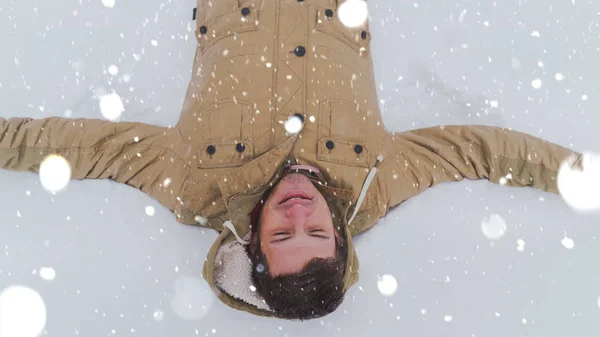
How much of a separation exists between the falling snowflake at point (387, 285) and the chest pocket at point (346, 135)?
1.88 ft

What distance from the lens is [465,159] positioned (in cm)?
240

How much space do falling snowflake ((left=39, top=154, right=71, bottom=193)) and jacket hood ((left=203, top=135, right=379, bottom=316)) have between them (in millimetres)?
793

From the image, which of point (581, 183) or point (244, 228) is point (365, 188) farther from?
point (581, 183)

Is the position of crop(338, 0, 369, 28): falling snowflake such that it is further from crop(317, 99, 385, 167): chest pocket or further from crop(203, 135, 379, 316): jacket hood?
crop(203, 135, 379, 316): jacket hood

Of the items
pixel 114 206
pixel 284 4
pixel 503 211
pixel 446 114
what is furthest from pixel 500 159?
pixel 114 206

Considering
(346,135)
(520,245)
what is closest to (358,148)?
(346,135)

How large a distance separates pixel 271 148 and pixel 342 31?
0.63 m

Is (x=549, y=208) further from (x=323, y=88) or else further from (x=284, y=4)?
(x=284, y=4)

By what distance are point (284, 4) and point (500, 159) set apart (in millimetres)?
1154

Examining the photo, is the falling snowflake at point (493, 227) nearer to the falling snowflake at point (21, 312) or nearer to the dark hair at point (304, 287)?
the dark hair at point (304, 287)

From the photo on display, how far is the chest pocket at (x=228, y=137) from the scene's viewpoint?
2.18 m

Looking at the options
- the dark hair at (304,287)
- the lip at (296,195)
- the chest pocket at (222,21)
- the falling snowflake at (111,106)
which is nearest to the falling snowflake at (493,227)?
the dark hair at (304,287)

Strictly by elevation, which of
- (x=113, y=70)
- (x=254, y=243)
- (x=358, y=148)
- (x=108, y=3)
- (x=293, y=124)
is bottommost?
(x=254, y=243)

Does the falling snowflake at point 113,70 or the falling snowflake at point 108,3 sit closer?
the falling snowflake at point 113,70
